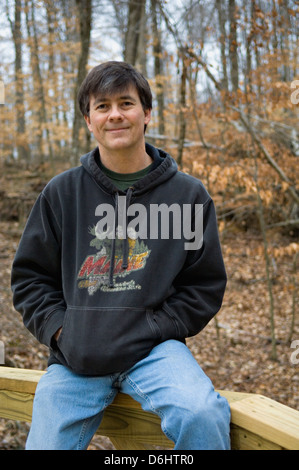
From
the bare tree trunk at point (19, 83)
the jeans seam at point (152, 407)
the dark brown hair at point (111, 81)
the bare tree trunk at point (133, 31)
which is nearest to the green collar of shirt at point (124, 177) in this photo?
the dark brown hair at point (111, 81)

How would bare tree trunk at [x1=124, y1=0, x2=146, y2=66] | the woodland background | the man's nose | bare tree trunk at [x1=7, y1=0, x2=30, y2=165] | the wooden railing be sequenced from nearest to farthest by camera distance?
the wooden railing
the man's nose
the woodland background
bare tree trunk at [x1=124, y1=0, x2=146, y2=66]
bare tree trunk at [x1=7, y1=0, x2=30, y2=165]

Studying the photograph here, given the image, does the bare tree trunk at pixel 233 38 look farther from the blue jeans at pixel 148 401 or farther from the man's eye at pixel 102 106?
the blue jeans at pixel 148 401

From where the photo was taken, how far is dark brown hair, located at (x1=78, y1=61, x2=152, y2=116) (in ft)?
7.42

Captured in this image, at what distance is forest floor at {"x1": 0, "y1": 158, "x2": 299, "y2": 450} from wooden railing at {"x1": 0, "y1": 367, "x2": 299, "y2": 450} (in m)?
1.98

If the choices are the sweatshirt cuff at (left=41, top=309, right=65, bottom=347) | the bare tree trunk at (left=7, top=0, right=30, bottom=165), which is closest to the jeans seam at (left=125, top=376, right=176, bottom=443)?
the sweatshirt cuff at (left=41, top=309, right=65, bottom=347)

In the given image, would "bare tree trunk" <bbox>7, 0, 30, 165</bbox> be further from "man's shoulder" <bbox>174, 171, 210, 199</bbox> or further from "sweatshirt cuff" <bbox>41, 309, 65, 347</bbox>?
"sweatshirt cuff" <bbox>41, 309, 65, 347</bbox>

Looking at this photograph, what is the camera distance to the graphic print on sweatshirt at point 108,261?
2.12 meters

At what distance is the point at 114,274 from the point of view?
84.5 inches

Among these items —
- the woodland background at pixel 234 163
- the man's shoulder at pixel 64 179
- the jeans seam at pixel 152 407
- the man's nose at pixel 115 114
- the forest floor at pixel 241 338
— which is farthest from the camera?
the woodland background at pixel 234 163

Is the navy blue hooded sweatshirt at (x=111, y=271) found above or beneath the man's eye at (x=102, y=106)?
beneath

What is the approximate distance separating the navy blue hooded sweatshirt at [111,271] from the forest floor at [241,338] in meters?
2.35

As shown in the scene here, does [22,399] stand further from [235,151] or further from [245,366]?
[235,151]

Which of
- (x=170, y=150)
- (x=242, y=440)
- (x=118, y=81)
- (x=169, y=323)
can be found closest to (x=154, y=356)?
(x=169, y=323)

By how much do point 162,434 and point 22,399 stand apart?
0.74 metres
